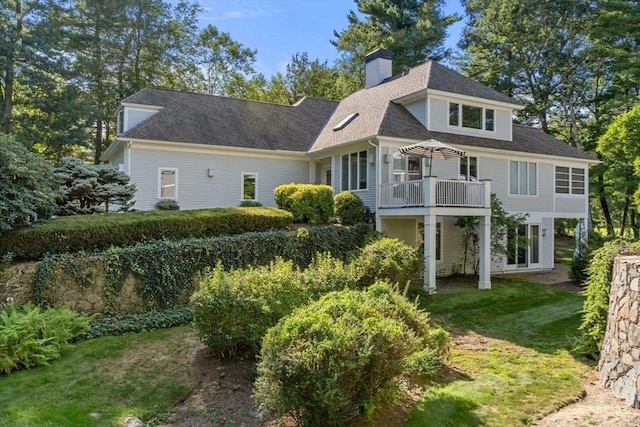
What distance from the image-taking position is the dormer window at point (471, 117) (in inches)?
624

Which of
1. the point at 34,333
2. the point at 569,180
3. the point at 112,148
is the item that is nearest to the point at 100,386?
the point at 34,333

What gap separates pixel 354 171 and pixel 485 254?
5.26 m

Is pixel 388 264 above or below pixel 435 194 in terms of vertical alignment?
below

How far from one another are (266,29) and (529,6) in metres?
15.5

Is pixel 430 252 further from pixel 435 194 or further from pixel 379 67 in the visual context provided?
pixel 379 67

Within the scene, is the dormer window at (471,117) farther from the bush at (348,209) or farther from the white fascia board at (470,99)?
the bush at (348,209)

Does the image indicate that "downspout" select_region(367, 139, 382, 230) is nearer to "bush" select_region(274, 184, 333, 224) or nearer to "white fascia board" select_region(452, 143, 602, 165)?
"bush" select_region(274, 184, 333, 224)

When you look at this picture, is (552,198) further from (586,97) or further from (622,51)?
(586,97)

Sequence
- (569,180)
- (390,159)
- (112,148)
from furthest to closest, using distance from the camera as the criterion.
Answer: (569,180) → (112,148) → (390,159)

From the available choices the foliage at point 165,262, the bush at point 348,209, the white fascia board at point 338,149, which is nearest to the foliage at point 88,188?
the foliage at point 165,262

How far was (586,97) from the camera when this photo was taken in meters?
26.0

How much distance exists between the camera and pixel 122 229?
9586 mm

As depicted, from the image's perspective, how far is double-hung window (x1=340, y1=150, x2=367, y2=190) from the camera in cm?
1494

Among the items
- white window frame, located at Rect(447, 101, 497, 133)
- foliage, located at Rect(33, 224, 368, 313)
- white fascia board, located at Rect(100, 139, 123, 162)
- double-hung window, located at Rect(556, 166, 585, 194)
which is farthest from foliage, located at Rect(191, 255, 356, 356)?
double-hung window, located at Rect(556, 166, 585, 194)
